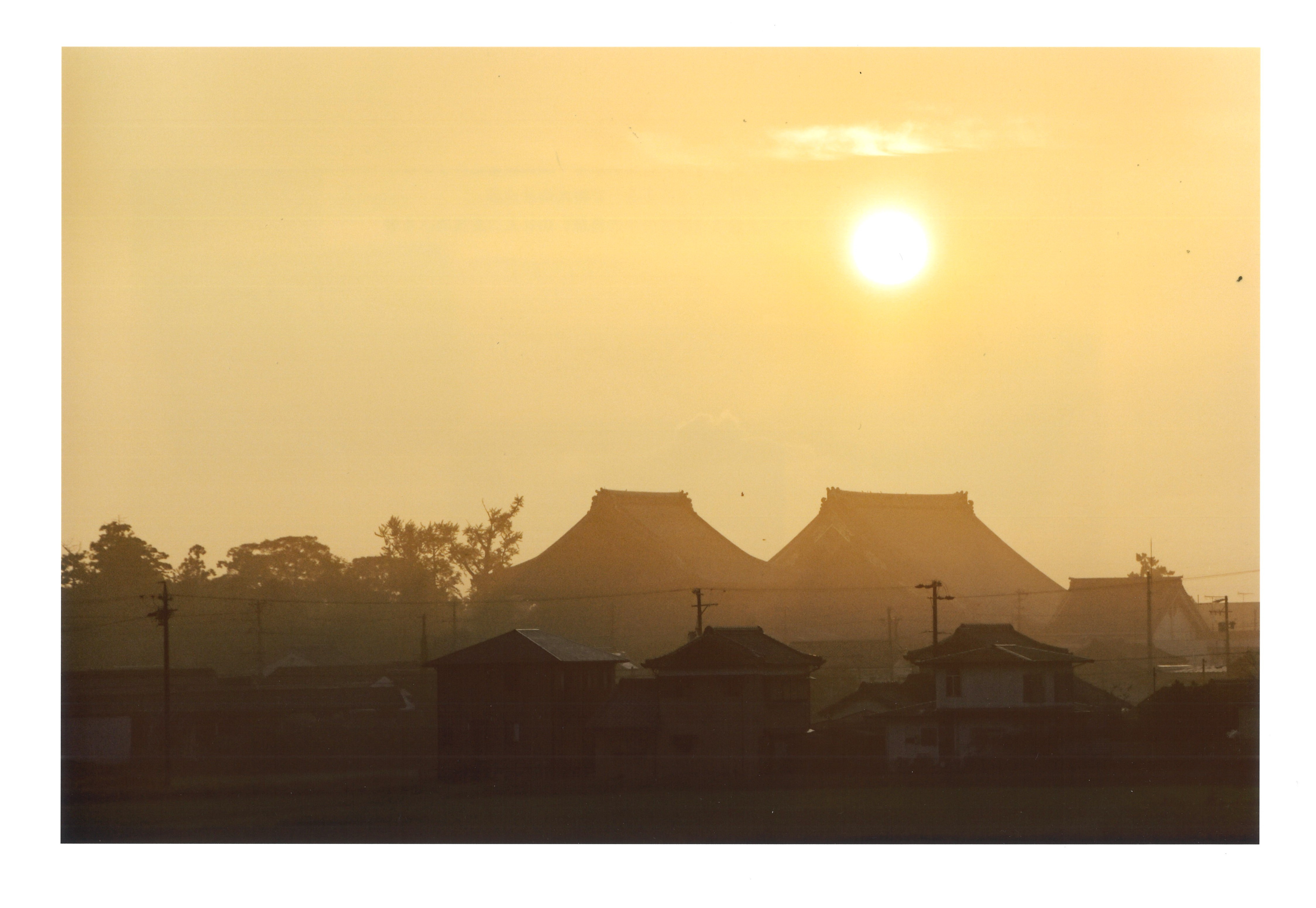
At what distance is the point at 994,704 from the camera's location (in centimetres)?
731

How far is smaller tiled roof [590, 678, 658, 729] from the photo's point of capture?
7.17 m

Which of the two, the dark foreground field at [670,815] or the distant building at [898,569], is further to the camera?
the distant building at [898,569]

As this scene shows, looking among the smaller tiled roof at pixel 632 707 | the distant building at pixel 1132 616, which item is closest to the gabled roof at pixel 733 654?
the smaller tiled roof at pixel 632 707

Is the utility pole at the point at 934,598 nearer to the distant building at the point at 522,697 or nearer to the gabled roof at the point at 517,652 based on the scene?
the distant building at the point at 522,697

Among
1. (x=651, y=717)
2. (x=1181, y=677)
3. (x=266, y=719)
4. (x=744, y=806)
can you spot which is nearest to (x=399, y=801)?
(x=266, y=719)

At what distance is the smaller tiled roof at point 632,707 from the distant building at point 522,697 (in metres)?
0.06

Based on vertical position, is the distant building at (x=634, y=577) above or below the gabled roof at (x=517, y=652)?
above

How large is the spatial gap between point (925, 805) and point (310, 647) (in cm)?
401

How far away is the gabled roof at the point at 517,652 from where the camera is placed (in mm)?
7180

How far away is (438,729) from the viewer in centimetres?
711

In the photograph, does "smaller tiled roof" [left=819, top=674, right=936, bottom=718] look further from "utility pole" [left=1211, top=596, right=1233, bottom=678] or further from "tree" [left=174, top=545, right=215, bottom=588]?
"tree" [left=174, top=545, right=215, bottom=588]

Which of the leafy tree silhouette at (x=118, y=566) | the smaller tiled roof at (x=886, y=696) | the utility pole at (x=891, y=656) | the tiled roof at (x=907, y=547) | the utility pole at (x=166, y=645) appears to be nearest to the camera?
the leafy tree silhouette at (x=118, y=566)

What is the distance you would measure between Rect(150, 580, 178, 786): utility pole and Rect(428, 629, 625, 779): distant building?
1631mm

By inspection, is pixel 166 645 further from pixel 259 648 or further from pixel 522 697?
pixel 522 697
